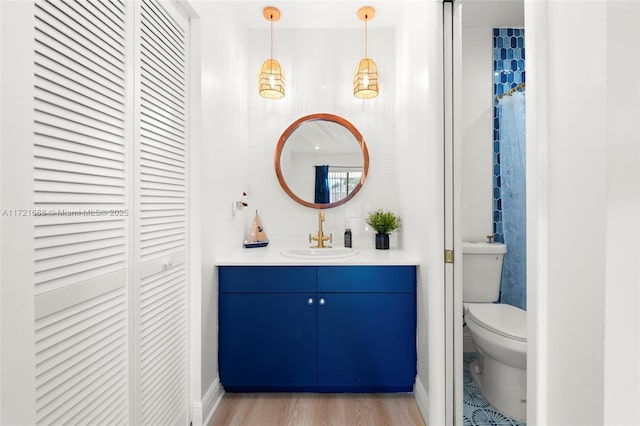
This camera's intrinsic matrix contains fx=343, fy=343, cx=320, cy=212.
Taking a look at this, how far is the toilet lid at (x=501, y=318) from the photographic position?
1.65m

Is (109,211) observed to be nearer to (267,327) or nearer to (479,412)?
(267,327)

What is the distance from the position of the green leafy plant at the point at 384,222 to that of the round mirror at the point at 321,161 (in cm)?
26

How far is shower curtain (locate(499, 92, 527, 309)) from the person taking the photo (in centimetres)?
195

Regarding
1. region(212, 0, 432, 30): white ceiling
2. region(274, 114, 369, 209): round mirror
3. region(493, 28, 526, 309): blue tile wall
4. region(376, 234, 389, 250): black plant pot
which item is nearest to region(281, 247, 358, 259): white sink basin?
region(376, 234, 389, 250): black plant pot

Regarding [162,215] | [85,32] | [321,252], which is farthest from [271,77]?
[85,32]

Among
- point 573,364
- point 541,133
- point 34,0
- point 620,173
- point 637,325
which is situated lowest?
point 573,364

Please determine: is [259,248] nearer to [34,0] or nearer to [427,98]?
[427,98]

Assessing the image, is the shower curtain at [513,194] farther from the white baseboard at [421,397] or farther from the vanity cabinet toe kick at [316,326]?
the white baseboard at [421,397]

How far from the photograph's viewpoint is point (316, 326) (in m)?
1.97

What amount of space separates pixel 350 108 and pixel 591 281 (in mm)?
2176

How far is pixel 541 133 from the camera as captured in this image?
777 millimetres

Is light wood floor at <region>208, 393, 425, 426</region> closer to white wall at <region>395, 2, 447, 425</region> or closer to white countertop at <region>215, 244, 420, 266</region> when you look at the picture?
white wall at <region>395, 2, 447, 425</region>

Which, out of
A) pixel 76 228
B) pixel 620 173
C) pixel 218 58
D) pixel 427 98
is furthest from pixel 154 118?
pixel 620 173

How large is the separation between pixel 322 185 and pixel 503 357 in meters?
1.57
